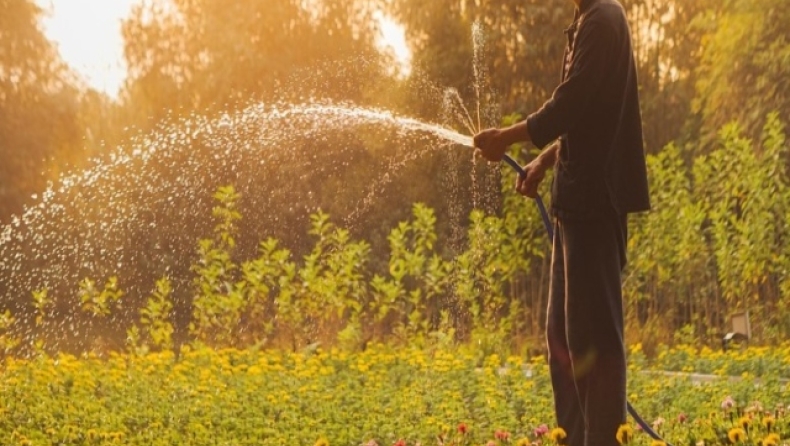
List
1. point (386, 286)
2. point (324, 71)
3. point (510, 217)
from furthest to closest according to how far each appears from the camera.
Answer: point (324, 71) < point (510, 217) < point (386, 286)

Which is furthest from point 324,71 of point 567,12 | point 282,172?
point 567,12

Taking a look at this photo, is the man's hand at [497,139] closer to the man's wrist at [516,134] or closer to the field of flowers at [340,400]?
the man's wrist at [516,134]

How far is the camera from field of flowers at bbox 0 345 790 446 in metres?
5.99

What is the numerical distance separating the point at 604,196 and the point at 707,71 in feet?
34.3

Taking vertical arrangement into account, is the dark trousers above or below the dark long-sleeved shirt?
below

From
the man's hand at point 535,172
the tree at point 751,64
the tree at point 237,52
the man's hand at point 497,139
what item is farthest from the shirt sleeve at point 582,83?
the tree at point 237,52

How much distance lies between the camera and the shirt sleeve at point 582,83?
3.91 meters

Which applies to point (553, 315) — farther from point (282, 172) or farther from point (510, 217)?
point (282, 172)

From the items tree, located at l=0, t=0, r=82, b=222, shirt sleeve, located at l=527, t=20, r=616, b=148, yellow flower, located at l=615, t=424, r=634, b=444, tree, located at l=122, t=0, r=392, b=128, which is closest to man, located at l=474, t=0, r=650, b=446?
shirt sleeve, located at l=527, t=20, r=616, b=148

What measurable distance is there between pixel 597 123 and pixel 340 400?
357 centimetres

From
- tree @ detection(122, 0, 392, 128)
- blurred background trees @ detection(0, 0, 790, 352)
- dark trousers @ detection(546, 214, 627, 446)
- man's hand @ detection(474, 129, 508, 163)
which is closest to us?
dark trousers @ detection(546, 214, 627, 446)

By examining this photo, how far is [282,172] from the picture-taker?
45.9 ft

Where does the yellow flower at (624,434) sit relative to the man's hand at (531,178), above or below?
below

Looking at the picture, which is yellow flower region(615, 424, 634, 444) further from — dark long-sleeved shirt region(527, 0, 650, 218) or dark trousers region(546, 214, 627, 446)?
dark long-sleeved shirt region(527, 0, 650, 218)
